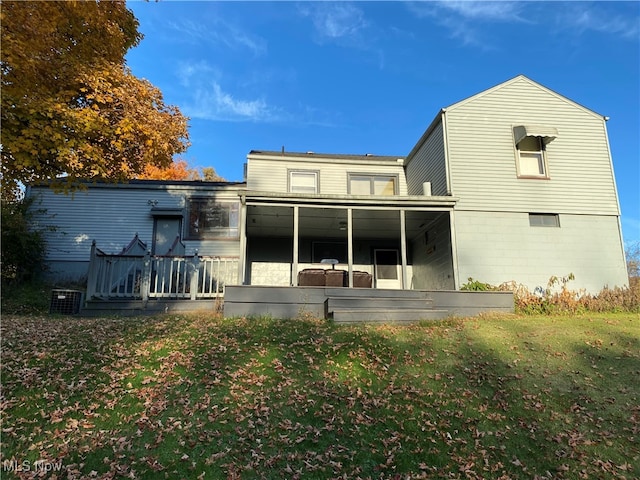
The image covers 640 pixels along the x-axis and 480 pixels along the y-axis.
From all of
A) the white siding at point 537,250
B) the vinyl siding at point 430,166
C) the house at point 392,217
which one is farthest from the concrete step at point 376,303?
the vinyl siding at point 430,166

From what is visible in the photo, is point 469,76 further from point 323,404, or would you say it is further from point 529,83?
point 323,404

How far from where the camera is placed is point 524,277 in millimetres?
11359

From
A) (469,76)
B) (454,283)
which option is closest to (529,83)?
(469,76)

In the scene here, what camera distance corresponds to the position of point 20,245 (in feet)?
41.5

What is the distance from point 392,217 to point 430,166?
2583mm

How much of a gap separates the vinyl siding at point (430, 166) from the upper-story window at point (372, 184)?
602mm

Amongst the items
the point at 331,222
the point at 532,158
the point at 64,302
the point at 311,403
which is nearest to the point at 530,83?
the point at 532,158

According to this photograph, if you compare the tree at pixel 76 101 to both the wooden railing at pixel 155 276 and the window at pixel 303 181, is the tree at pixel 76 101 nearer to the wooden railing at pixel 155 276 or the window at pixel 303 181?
the wooden railing at pixel 155 276

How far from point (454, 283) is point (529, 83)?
7.02m

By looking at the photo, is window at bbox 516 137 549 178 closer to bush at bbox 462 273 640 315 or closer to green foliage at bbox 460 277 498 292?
bush at bbox 462 273 640 315

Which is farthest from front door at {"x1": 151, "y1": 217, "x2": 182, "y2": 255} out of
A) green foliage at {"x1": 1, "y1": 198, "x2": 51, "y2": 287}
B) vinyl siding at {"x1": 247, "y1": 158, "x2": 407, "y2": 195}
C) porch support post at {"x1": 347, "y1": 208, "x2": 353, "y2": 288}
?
porch support post at {"x1": 347, "y1": 208, "x2": 353, "y2": 288}

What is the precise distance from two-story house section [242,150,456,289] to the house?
52 mm

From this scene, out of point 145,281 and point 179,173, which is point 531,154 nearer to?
point 145,281

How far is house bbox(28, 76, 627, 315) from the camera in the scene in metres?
10.3
